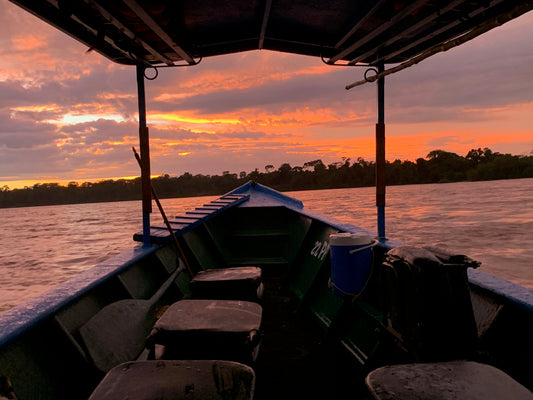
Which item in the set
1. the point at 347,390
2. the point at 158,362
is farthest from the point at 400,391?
the point at 347,390

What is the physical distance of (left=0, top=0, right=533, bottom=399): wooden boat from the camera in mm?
1778

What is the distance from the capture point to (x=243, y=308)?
261 cm

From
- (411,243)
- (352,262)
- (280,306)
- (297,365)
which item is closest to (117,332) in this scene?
(297,365)

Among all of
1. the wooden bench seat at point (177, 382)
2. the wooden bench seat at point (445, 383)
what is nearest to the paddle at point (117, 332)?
the wooden bench seat at point (177, 382)

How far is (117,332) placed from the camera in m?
2.70

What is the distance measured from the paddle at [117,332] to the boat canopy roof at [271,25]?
2.17 metres

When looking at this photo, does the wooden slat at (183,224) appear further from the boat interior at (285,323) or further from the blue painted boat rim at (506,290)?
the blue painted boat rim at (506,290)

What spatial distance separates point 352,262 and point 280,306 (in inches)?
75.0

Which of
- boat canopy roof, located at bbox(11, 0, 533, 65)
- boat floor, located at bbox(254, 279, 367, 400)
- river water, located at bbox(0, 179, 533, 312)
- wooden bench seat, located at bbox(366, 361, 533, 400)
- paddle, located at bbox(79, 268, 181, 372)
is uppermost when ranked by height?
boat canopy roof, located at bbox(11, 0, 533, 65)

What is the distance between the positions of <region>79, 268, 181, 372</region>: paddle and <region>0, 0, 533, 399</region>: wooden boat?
0.04ft

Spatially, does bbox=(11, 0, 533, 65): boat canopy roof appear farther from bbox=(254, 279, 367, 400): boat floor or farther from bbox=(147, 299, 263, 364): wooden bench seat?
bbox=(254, 279, 367, 400): boat floor

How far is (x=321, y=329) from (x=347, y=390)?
112 centimetres

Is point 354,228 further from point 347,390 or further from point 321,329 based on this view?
point 347,390

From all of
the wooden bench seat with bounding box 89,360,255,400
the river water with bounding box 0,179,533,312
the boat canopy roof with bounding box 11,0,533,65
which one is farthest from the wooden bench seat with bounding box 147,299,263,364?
the river water with bounding box 0,179,533,312
